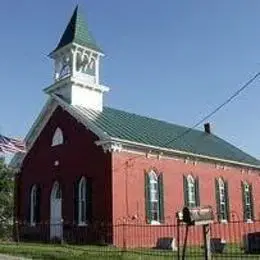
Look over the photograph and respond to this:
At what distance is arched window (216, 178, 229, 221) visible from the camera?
121 ft

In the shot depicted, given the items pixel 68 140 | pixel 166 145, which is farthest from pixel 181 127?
pixel 68 140

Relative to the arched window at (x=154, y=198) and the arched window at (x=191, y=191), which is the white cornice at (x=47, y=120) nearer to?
the arched window at (x=154, y=198)

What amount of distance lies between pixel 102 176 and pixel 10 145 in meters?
4.95

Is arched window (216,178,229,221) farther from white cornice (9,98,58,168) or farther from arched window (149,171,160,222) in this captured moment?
white cornice (9,98,58,168)

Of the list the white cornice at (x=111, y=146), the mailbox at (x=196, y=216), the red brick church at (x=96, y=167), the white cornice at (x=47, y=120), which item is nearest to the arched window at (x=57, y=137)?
the red brick church at (x=96, y=167)

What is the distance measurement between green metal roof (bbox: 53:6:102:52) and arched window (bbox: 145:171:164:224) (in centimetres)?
876

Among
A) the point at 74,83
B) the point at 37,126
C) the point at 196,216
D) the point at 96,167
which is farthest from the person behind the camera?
the point at 37,126

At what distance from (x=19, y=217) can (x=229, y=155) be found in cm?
1475

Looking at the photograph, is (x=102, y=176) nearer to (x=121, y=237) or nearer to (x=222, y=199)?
(x=121, y=237)

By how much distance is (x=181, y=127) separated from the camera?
4194cm

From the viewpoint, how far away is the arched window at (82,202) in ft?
100

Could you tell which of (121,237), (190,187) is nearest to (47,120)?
(121,237)

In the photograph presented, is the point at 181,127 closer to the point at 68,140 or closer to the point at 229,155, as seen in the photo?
the point at 229,155

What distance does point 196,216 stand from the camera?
13.7 meters
